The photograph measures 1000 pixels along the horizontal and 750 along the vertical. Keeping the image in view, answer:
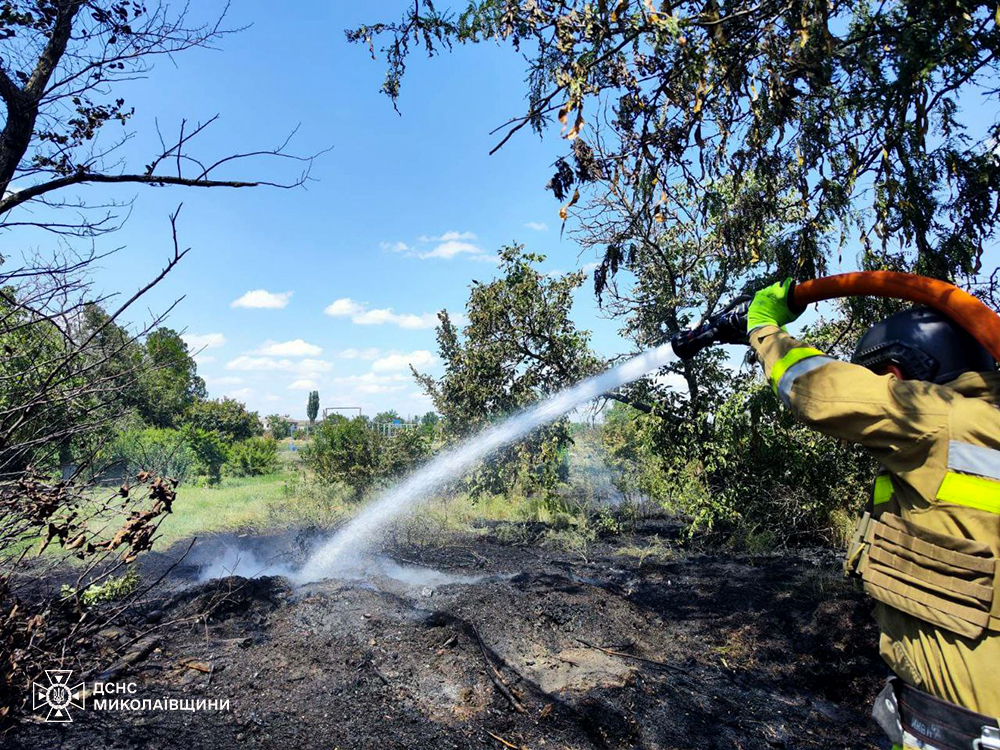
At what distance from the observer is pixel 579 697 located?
3645mm

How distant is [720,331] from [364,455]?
32.0 feet

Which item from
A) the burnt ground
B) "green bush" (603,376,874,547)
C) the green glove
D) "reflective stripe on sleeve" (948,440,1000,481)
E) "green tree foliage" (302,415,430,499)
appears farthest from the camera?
"green tree foliage" (302,415,430,499)

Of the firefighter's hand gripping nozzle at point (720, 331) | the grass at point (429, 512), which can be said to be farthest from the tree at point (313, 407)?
the firefighter's hand gripping nozzle at point (720, 331)

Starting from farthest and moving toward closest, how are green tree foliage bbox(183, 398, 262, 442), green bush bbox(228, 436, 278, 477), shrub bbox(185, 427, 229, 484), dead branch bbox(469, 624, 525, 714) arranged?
green tree foliage bbox(183, 398, 262, 442) → green bush bbox(228, 436, 278, 477) → shrub bbox(185, 427, 229, 484) → dead branch bbox(469, 624, 525, 714)

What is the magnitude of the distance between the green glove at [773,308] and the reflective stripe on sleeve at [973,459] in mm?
780

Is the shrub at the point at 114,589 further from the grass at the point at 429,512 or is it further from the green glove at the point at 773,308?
the green glove at the point at 773,308

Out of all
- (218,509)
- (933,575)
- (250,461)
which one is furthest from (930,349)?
(250,461)

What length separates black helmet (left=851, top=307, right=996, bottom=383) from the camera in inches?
68.3

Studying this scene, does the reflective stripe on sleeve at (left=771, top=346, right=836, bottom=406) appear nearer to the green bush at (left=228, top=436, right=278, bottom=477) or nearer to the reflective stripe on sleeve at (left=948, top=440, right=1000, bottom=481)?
the reflective stripe on sleeve at (left=948, top=440, right=1000, bottom=481)

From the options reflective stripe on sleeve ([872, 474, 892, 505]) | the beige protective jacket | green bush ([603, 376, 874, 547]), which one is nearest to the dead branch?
the beige protective jacket

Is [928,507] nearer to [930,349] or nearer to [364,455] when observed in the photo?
[930,349]

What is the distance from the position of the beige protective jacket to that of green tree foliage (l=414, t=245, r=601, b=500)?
271 inches

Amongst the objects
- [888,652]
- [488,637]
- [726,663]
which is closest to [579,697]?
[488,637]

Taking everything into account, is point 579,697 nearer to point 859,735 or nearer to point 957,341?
point 859,735
